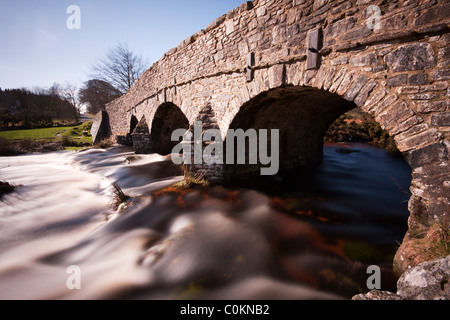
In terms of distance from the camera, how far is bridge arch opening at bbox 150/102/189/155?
9.02 m

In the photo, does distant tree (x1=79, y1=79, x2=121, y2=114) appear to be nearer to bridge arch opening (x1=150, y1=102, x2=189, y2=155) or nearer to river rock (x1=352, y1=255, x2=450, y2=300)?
bridge arch opening (x1=150, y1=102, x2=189, y2=155)

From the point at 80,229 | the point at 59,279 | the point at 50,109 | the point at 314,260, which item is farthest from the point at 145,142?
the point at 50,109

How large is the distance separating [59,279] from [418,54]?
5.20 meters

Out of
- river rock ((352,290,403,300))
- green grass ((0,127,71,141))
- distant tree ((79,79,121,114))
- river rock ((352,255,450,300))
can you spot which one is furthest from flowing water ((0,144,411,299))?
distant tree ((79,79,121,114))

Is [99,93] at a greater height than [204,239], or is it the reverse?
[99,93]

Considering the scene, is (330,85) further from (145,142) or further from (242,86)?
(145,142)

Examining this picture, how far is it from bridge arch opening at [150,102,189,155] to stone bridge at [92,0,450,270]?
3.17 meters

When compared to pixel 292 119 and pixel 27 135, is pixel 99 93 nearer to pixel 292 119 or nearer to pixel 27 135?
pixel 27 135

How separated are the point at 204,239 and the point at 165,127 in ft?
26.7

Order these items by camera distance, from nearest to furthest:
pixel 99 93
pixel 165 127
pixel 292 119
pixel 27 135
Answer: pixel 292 119
pixel 165 127
pixel 27 135
pixel 99 93

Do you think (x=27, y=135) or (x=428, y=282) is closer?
(x=428, y=282)

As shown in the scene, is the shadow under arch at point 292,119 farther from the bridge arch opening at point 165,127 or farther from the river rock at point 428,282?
the bridge arch opening at point 165,127

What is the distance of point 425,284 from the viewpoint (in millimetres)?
1398

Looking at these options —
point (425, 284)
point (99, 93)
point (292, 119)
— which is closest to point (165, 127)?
point (292, 119)
